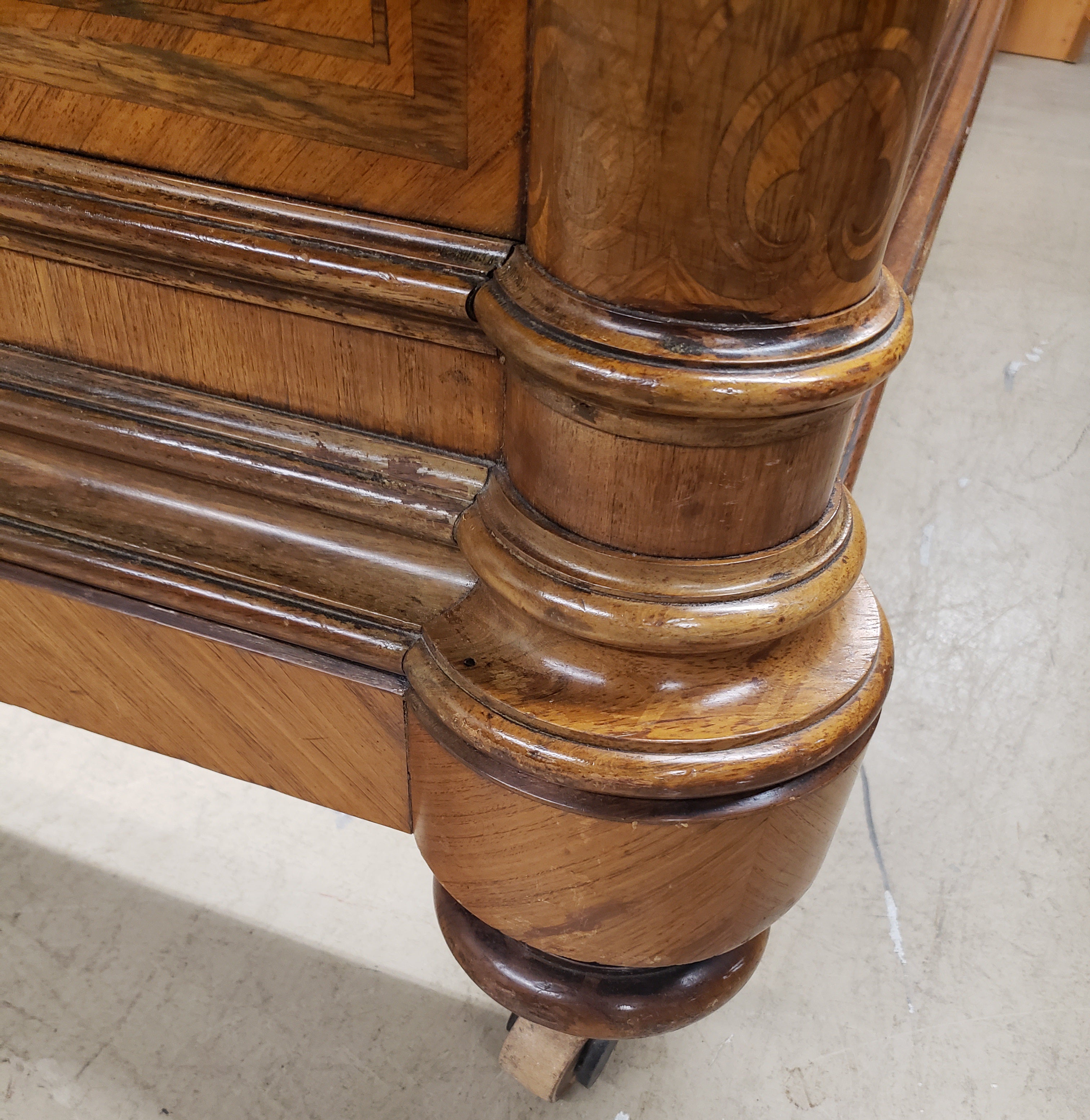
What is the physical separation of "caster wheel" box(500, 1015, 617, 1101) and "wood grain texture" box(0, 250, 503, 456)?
18.1 inches

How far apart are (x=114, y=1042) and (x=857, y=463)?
2.64 ft

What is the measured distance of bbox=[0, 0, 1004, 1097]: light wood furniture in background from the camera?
38 cm

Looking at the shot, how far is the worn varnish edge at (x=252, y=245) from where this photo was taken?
1.51 feet

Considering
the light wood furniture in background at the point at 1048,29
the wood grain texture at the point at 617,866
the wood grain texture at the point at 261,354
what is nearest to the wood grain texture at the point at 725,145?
the wood grain texture at the point at 261,354

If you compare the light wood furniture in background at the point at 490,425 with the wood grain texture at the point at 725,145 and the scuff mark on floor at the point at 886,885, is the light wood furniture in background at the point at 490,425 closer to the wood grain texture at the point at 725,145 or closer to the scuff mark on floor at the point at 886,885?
the wood grain texture at the point at 725,145

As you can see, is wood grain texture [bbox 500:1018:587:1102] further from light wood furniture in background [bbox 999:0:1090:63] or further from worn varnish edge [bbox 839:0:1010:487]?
light wood furniture in background [bbox 999:0:1090:63]

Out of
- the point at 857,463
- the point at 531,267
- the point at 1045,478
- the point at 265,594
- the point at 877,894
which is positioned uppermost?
the point at 531,267

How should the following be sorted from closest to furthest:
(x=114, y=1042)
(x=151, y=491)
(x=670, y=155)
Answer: (x=670, y=155) < (x=151, y=491) < (x=114, y=1042)

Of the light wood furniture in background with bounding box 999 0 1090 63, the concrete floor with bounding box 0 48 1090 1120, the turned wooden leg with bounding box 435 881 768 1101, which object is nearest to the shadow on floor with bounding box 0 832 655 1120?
the concrete floor with bounding box 0 48 1090 1120

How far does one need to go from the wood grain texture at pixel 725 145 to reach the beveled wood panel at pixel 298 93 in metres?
0.03

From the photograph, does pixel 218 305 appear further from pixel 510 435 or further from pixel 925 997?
pixel 925 997

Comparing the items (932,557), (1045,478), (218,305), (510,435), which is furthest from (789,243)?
(1045,478)

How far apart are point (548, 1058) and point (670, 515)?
19.4 inches

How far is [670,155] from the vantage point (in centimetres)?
36
